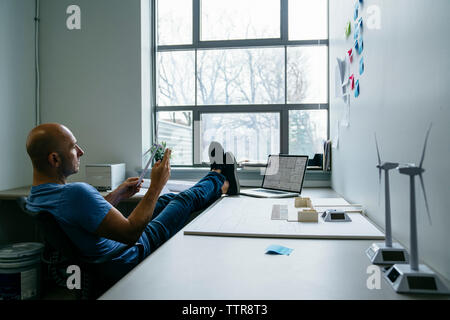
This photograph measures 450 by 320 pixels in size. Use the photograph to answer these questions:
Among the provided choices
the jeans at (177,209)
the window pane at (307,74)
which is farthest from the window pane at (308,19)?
the jeans at (177,209)

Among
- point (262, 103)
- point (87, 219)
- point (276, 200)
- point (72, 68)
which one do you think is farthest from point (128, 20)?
point (87, 219)

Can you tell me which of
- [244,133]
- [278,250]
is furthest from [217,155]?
[278,250]

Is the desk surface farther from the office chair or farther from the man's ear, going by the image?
the man's ear

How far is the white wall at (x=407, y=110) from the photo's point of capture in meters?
0.72

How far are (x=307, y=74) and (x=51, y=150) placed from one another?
88.4 inches

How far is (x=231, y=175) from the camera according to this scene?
2014 millimetres

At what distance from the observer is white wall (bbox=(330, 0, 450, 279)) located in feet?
2.35

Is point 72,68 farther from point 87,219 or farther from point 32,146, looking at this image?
point 87,219

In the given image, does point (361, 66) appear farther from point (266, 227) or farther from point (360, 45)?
point (266, 227)

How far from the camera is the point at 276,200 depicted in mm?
1817

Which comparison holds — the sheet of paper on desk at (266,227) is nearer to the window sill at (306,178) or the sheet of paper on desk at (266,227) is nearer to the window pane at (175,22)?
the window sill at (306,178)

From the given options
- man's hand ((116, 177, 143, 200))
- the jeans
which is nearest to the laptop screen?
the jeans

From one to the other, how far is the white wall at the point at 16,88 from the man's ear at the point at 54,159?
1790 mm

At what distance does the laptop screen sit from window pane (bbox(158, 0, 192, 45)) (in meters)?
1.46
